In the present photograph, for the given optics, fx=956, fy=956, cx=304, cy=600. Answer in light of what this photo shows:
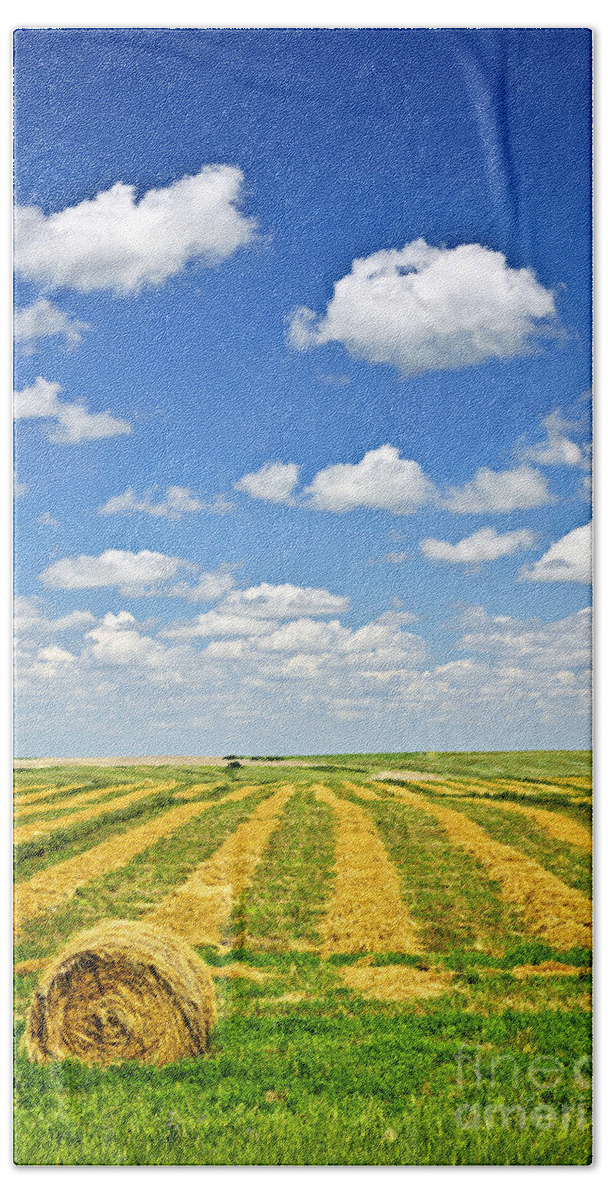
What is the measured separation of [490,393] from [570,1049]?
3.09 metres

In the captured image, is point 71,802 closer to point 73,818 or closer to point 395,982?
point 73,818

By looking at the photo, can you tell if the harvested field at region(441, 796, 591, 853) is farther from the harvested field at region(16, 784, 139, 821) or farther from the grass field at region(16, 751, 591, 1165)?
the harvested field at region(16, 784, 139, 821)

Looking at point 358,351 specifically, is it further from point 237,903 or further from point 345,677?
point 237,903

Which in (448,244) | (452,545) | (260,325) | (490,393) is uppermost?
(448,244)

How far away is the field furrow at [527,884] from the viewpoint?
4.46 meters

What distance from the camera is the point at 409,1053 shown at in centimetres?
431

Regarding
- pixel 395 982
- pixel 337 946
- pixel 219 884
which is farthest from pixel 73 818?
pixel 395 982

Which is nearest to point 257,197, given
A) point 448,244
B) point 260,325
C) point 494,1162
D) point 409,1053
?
point 260,325

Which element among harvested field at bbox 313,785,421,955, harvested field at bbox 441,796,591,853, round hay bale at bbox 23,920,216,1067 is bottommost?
round hay bale at bbox 23,920,216,1067

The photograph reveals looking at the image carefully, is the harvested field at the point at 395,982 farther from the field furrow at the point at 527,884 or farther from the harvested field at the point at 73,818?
the harvested field at the point at 73,818

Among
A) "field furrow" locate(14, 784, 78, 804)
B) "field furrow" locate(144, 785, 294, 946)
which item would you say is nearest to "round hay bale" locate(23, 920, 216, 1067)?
"field furrow" locate(144, 785, 294, 946)

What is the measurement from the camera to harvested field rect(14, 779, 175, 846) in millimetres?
4504

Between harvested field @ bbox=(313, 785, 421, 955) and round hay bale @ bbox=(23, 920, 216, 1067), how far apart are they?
66 centimetres

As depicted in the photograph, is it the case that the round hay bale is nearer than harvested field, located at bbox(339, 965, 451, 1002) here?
Yes
